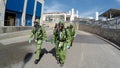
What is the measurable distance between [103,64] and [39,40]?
3219 mm

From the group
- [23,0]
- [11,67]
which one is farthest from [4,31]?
[11,67]

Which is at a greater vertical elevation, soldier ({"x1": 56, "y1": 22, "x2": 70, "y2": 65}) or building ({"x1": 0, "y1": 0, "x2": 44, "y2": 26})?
building ({"x1": 0, "y1": 0, "x2": 44, "y2": 26})

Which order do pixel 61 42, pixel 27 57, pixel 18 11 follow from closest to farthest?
pixel 61 42
pixel 27 57
pixel 18 11

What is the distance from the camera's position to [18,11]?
28.8 metres

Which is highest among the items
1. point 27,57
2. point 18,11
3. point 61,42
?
point 18,11

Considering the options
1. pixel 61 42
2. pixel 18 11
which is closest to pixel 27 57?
pixel 61 42

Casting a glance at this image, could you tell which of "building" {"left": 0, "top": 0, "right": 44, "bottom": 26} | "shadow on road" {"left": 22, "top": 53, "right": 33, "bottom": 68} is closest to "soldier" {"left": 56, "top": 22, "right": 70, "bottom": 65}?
"shadow on road" {"left": 22, "top": 53, "right": 33, "bottom": 68}

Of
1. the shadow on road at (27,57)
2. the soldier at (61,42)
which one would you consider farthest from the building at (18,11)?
the soldier at (61,42)

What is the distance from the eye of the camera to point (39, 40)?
8.18 m

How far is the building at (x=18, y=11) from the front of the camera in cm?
2483

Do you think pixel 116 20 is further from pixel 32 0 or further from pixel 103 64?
pixel 32 0

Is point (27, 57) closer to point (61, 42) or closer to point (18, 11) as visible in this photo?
point (61, 42)

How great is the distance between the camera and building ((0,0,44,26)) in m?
24.8

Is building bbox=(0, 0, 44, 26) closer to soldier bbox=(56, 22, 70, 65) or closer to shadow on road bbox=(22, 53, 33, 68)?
shadow on road bbox=(22, 53, 33, 68)
